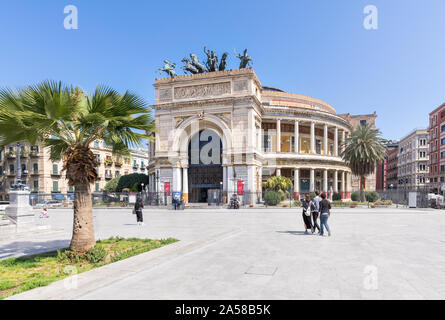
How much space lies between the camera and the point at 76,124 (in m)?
8.60

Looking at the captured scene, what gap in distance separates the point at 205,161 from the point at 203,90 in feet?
35.1

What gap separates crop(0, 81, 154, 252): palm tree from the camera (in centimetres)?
775

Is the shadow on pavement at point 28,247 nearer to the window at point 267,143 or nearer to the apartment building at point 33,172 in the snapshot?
the window at point 267,143

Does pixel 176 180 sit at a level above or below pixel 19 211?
above

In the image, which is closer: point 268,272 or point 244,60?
point 268,272

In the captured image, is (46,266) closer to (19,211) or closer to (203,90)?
(19,211)

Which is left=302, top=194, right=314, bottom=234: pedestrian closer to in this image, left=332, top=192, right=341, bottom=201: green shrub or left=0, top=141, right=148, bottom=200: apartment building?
left=332, top=192, right=341, bottom=201: green shrub

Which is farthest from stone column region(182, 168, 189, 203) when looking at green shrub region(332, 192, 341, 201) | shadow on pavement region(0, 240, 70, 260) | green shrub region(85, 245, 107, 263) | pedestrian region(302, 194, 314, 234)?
green shrub region(85, 245, 107, 263)

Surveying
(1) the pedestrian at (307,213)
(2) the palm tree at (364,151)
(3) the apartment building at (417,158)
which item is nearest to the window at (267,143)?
(2) the palm tree at (364,151)

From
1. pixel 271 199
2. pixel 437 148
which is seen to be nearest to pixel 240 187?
pixel 271 199
